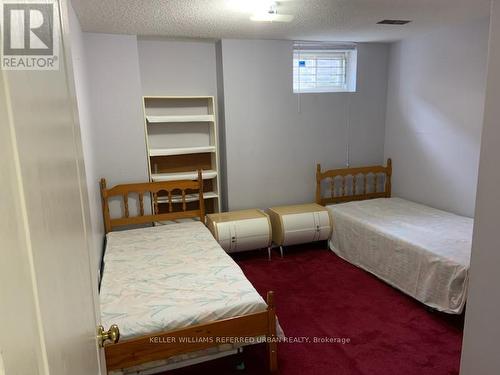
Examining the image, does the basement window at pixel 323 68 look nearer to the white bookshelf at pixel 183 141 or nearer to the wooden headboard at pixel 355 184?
the wooden headboard at pixel 355 184

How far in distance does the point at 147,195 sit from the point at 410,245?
2.44 meters

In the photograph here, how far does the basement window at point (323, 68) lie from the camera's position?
13.0 ft

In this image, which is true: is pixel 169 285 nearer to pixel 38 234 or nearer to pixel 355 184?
pixel 38 234

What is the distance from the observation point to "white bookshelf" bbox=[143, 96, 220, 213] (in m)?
3.61

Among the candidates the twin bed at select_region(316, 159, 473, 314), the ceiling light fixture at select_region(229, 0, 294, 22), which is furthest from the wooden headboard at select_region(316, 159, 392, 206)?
the ceiling light fixture at select_region(229, 0, 294, 22)

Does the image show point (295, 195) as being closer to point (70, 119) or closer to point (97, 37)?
point (97, 37)

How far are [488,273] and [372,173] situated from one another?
324 cm

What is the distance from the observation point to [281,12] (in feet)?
8.75

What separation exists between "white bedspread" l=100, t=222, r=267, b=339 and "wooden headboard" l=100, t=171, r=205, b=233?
339 millimetres

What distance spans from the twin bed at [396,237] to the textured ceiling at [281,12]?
61.5 inches

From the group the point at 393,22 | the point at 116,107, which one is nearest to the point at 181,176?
the point at 116,107

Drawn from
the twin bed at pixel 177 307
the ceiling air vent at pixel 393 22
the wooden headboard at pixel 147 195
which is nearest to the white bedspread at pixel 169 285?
the twin bed at pixel 177 307

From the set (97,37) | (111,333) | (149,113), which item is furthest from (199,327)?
(97,37)

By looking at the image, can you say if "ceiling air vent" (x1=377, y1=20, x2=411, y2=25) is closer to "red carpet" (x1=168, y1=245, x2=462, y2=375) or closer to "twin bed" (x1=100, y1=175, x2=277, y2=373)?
"red carpet" (x1=168, y1=245, x2=462, y2=375)
